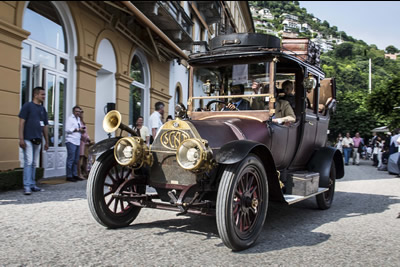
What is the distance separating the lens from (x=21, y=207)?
5.69 meters

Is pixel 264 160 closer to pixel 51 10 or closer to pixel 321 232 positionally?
pixel 321 232

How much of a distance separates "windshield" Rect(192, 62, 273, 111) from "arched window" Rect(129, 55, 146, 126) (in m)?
9.15

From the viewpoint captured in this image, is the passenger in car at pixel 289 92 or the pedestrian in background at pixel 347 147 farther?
the pedestrian in background at pixel 347 147

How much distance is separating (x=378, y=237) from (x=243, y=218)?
1613mm

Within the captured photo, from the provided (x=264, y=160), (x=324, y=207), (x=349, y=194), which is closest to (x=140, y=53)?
(x=349, y=194)

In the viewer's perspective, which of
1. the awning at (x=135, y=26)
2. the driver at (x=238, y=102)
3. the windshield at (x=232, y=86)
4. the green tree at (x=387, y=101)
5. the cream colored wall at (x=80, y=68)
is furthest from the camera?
the green tree at (x=387, y=101)

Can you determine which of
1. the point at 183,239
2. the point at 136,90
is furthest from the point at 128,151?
the point at 136,90

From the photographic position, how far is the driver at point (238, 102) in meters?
5.25

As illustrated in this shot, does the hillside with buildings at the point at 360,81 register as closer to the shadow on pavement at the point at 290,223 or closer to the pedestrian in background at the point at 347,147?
the pedestrian in background at the point at 347,147

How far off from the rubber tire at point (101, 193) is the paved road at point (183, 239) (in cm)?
13

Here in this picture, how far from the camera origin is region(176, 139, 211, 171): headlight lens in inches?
145

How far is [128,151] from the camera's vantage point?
13.6 ft

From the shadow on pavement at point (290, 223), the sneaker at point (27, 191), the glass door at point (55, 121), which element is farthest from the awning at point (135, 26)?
the shadow on pavement at point (290, 223)

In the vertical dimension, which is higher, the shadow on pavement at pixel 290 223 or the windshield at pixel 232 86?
the windshield at pixel 232 86
